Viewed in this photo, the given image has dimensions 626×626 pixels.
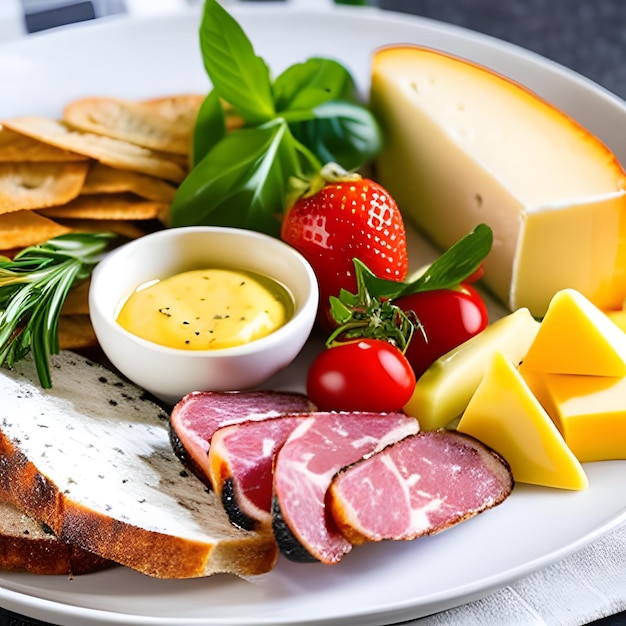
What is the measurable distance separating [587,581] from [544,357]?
21.4 inches

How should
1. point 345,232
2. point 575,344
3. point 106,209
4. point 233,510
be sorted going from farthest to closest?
point 106,209
point 345,232
point 575,344
point 233,510

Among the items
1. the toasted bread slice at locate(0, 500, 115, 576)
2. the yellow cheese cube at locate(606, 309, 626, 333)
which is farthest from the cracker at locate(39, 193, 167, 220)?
the yellow cheese cube at locate(606, 309, 626, 333)

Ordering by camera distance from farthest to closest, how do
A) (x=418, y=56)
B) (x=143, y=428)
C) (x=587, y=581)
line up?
1. (x=418, y=56)
2. (x=143, y=428)
3. (x=587, y=581)

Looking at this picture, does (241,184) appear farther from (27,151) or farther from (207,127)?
(27,151)

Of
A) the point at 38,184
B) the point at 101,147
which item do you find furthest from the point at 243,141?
the point at 38,184

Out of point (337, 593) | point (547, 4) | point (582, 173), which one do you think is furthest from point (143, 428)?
point (547, 4)

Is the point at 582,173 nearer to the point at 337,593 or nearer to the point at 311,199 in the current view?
the point at 311,199

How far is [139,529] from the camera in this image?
1932mm

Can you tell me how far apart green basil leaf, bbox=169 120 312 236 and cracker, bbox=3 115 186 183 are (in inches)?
6.8

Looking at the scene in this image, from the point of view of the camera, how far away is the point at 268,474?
2.07 m

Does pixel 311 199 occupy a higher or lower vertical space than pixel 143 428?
higher

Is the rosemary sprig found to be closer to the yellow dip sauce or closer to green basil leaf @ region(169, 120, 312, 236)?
the yellow dip sauce

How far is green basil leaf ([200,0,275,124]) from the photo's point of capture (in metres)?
2.84

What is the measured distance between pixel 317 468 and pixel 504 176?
1279 mm
